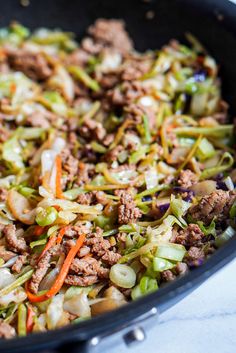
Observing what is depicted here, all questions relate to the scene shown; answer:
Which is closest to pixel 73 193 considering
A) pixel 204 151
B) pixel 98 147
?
pixel 98 147

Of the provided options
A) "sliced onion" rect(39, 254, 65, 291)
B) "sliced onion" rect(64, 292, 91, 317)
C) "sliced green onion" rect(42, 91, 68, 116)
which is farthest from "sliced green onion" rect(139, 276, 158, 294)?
"sliced green onion" rect(42, 91, 68, 116)

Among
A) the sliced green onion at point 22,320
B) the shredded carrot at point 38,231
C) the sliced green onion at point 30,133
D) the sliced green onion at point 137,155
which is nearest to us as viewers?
the sliced green onion at point 22,320

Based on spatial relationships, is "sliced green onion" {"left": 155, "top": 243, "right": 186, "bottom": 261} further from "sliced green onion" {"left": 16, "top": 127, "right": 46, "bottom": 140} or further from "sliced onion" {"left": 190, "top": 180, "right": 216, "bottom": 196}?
"sliced green onion" {"left": 16, "top": 127, "right": 46, "bottom": 140}

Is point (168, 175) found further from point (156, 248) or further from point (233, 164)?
point (156, 248)

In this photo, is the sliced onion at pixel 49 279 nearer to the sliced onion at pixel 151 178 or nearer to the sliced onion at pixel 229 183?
the sliced onion at pixel 151 178

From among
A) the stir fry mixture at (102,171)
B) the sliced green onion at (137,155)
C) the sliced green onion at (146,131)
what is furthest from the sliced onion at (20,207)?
the sliced green onion at (146,131)

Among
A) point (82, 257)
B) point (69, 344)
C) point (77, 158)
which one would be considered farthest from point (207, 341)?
point (77, 158)
